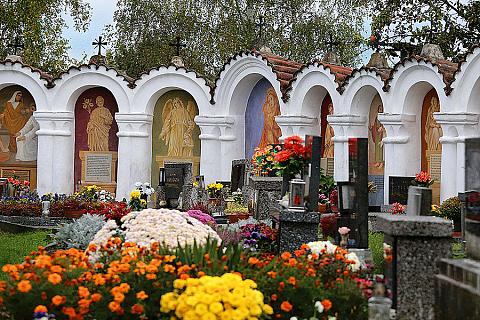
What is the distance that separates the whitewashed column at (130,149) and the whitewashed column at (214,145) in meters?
1.51

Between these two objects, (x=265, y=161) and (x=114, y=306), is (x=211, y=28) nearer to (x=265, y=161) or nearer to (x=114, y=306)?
(x=265, y=161)

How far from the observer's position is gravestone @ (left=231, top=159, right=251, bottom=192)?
20.8 m

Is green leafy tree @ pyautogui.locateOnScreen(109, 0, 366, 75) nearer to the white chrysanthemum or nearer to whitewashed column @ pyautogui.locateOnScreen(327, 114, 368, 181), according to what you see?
whitewashed column @ pyautogui.locateOnScreen(327, 114, 368, 181)

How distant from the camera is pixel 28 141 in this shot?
1005 inches

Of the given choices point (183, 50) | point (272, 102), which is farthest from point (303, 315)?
point (183, 50)

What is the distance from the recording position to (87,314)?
284 inches

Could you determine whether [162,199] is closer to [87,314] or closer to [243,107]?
[243,107]

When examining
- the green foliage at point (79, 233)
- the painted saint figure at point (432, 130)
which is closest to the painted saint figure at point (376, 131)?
the painted saint figure at point (432, 130)

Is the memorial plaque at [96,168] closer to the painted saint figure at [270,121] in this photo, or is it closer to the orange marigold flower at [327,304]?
the painted saint figure at [270,121]

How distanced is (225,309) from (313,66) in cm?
1608

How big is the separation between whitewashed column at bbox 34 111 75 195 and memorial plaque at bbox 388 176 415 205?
918 cm

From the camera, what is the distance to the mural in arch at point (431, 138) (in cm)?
2058

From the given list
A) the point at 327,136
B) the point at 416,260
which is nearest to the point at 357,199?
the point at 416,260

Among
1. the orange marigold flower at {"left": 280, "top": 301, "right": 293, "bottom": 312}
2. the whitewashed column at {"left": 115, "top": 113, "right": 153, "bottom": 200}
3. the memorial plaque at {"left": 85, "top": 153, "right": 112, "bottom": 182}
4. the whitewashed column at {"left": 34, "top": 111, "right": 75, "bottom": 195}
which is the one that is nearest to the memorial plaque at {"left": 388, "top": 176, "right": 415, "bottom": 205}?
the whitewashed column at {"left": 115, "top": 113, "right": 153, "bottom": 200}
